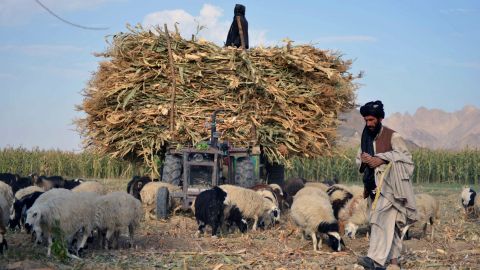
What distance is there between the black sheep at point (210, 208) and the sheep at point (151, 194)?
70.2 inches

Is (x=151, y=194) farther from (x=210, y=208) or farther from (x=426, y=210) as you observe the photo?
(x=426, y=210)

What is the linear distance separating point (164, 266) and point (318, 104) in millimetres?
7707

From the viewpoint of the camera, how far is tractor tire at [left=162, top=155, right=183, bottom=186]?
14164 millimetres

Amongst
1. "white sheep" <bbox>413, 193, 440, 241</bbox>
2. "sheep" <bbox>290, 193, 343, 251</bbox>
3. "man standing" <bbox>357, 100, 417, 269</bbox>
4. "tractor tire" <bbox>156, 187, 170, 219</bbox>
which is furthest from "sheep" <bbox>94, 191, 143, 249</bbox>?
"white sheep" <bbox>413, 193, 440, 241</bbox>

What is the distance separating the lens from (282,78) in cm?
1478

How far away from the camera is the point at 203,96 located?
14508 mm

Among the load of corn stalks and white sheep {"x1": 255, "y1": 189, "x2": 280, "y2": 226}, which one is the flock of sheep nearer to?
white sheep {"x1": 255, "y1": 189, "x2": 280, "y2": 226}

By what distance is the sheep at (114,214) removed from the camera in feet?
32.3

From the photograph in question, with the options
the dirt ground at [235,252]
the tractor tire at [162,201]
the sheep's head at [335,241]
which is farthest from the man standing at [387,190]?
the tractor tire at [162,201]

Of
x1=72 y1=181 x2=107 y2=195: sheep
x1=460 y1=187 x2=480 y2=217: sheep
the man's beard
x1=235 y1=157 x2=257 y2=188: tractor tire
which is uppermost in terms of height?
the man's beard

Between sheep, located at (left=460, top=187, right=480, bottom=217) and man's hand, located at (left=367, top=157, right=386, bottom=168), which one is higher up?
man's hand, located at (left=367, top=157, right=386, bottom=168)

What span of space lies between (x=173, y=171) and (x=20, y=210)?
3643mm

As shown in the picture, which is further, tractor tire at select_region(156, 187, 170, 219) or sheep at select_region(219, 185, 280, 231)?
tractor tire at select_region(156, 187, 170, 219)

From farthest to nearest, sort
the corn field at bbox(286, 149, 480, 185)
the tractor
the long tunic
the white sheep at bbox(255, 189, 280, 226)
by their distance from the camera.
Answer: the corn field at bbox(286, 149, 480, 185) < the white sheep at bbox(255, 189, 280, 226) < the tractor < the long tunic
